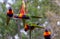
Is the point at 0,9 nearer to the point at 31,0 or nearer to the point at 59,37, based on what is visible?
the point at 31,0

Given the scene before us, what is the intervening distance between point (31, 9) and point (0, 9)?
0.66m

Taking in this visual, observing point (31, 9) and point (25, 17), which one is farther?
point (31, 9)

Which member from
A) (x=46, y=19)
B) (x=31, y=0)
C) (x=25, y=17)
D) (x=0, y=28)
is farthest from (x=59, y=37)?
(x=25, y=17)

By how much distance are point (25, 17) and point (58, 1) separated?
304 cm

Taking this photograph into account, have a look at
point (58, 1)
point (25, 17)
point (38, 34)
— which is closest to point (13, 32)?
point (38, 34)

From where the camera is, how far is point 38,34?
421cm

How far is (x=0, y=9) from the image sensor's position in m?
3.97

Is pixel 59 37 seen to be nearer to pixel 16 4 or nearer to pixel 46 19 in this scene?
pixel 46 19

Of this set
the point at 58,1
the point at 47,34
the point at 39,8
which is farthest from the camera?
the point at 39,8

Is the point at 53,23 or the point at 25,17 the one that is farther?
the point at 53,23

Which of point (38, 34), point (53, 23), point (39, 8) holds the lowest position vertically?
point (38, 34)

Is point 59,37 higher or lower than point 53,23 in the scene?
lower

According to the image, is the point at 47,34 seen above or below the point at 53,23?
above

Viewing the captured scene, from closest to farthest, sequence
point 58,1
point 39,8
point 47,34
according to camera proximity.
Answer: point 47,34, point 58,1, point 39,8
